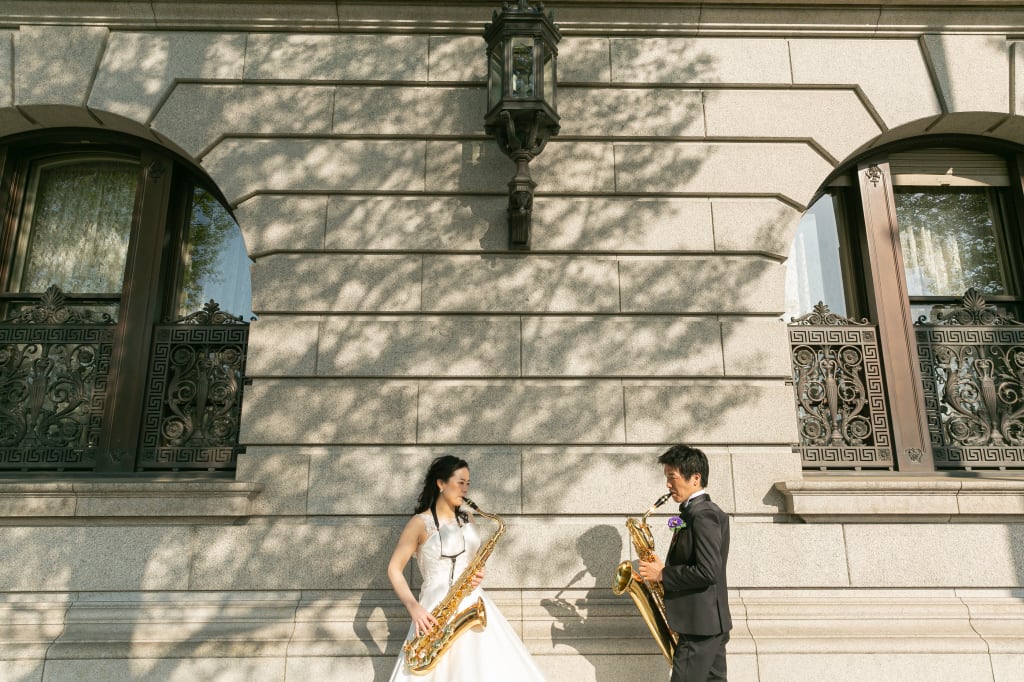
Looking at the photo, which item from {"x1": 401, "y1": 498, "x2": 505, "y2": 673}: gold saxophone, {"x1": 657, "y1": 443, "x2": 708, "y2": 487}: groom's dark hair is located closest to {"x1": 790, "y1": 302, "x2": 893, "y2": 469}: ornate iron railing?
{"x1": 657, "y1": 443, "x2": 708, "y2": 487}: groom's dark hair

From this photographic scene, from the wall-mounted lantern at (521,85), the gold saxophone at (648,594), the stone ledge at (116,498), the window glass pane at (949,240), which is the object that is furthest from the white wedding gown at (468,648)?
the window glass pane at (949,240)

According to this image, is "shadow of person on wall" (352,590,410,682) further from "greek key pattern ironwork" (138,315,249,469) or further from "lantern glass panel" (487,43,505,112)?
"lantern glass panel" (487,43,505,112)

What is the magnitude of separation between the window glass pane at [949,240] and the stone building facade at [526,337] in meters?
0.28

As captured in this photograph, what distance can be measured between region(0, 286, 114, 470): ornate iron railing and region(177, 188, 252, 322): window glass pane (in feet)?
2.92

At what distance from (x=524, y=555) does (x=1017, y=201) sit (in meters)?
6.74

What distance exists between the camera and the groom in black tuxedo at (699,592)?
459 cm

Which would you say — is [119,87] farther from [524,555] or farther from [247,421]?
[524,555]

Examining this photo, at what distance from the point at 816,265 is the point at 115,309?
302 inches

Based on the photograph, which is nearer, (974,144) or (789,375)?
(789,375)

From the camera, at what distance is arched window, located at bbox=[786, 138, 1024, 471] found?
6.61 meters

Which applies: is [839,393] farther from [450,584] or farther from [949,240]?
[450,584]

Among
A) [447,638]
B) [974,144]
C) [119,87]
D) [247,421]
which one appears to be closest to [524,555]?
[447,638]

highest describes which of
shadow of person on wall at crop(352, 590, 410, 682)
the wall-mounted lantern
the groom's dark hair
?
the wall-mounted lantern

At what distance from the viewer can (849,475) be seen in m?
6.41
